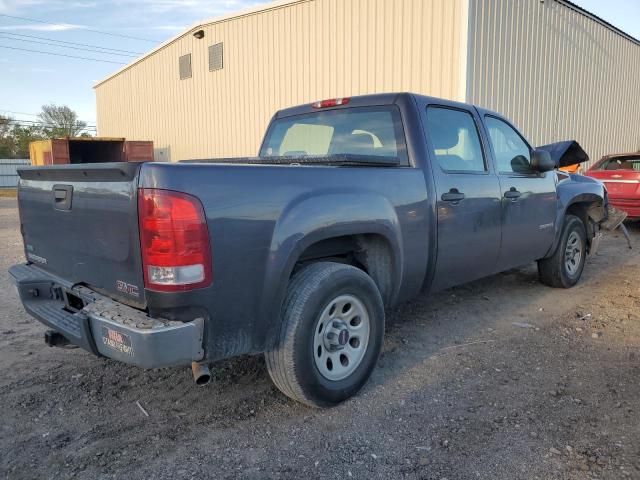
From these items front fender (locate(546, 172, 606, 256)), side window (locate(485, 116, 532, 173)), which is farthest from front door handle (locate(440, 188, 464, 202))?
front fender (locate(546, 172, 606, 256))

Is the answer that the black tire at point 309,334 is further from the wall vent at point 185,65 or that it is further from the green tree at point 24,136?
the green tree at point 24,136

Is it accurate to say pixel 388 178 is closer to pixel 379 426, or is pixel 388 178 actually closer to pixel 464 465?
pixel 379 426

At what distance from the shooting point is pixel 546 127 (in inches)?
528

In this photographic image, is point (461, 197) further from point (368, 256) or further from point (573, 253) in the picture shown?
point (573, 253)

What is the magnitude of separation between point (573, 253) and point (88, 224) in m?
5.21

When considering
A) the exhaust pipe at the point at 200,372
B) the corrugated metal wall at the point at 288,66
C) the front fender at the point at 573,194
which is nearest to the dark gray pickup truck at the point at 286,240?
the exhaust pipe at the point at 200,372

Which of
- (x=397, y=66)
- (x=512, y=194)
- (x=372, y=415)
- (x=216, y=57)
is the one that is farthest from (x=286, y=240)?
(x=216, y=57)

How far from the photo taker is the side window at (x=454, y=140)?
12.4 feet

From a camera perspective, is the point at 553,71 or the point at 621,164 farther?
the point at 553,71

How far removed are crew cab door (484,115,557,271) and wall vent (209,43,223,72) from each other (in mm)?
13319

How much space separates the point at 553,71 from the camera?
43.5ft

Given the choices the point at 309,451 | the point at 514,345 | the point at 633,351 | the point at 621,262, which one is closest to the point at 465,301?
the point at 514,345

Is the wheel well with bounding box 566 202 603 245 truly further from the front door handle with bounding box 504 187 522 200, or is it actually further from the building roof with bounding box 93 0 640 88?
the building roof with bounding box 93 0 640 88

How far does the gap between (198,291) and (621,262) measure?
7.00 m
